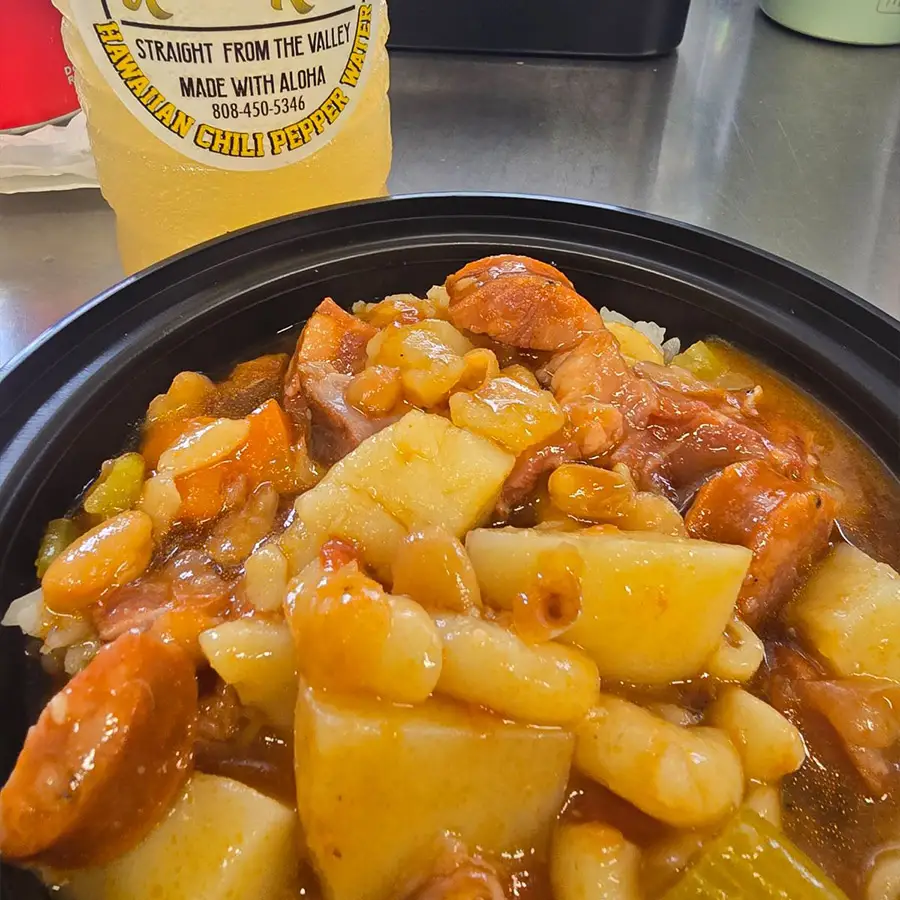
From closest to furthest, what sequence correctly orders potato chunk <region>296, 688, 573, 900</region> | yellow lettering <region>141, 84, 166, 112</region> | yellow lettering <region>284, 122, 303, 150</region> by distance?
potato chunk <region>296, 688, 573, 900</region> → yellow lettering <region>141, 84, 166, 112</region> → yellow lettering <region>284, 122, 303, 150</region>

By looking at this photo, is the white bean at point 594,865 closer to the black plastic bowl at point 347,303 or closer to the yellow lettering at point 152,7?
the black plastic bowl at point 347,303

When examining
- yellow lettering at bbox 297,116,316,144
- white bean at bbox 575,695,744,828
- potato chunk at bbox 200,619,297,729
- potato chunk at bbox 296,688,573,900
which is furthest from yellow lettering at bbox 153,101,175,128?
white bean at bbox 575,695,744,828

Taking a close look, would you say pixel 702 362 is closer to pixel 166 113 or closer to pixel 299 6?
pixel 299 6

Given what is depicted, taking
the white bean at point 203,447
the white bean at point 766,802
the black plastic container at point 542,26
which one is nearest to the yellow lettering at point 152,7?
the white bean at point 203,447

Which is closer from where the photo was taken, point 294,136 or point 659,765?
point 659,765

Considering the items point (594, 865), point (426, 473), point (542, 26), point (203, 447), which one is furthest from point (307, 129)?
point (542, 26)

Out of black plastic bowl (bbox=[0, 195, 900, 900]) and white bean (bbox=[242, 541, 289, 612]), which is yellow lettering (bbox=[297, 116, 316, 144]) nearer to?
black plastic bowl (bbox=[0, 195, 900, 900])
